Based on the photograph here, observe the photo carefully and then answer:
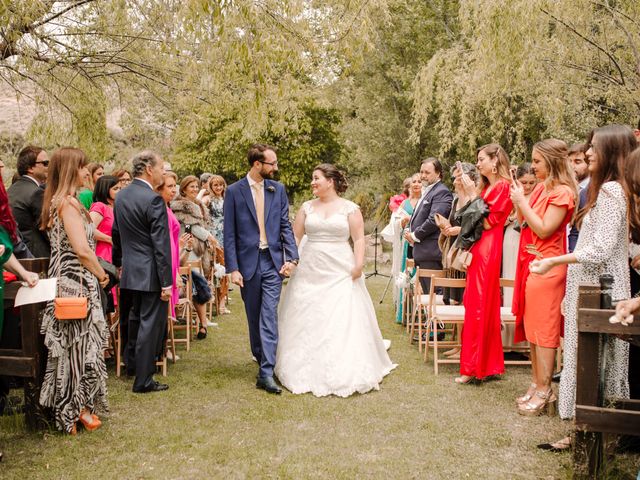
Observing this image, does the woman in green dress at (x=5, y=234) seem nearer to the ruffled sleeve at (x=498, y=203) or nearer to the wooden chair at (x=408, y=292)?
the ruffled sleeve at (x=498, y=203)

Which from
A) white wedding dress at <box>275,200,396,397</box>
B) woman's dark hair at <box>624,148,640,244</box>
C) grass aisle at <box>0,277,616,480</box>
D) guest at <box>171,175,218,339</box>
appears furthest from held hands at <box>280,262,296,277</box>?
woman's dark hair at <box>624,148,640,244</box>

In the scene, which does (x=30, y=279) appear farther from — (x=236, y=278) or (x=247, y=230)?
(x=247, y=230)

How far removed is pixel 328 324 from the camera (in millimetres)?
6227

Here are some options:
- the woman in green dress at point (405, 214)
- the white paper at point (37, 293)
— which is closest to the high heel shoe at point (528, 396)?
the woman in green dress at point (405, 214)

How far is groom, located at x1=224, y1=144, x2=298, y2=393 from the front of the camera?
6.20 meters

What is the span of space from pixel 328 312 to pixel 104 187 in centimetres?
297

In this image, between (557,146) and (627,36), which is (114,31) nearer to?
(557,146)

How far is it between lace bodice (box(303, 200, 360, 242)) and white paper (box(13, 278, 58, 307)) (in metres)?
2.77

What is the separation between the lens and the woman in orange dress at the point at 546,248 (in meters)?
5.08

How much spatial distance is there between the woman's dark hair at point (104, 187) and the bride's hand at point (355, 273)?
116 inches

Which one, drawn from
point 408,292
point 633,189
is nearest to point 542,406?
point 633,189

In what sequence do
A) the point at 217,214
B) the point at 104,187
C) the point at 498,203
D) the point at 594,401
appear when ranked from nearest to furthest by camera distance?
the point at 594,401, the point at 498,203, the point at 104,187, the point at 217,214

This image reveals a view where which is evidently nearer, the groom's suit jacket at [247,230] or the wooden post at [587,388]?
the wooden post at [587,388]

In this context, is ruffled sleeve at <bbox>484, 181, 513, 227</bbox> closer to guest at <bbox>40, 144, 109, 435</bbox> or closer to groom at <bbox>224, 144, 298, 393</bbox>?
groom at <bbox>224, 144, 298, 393</bbox>
